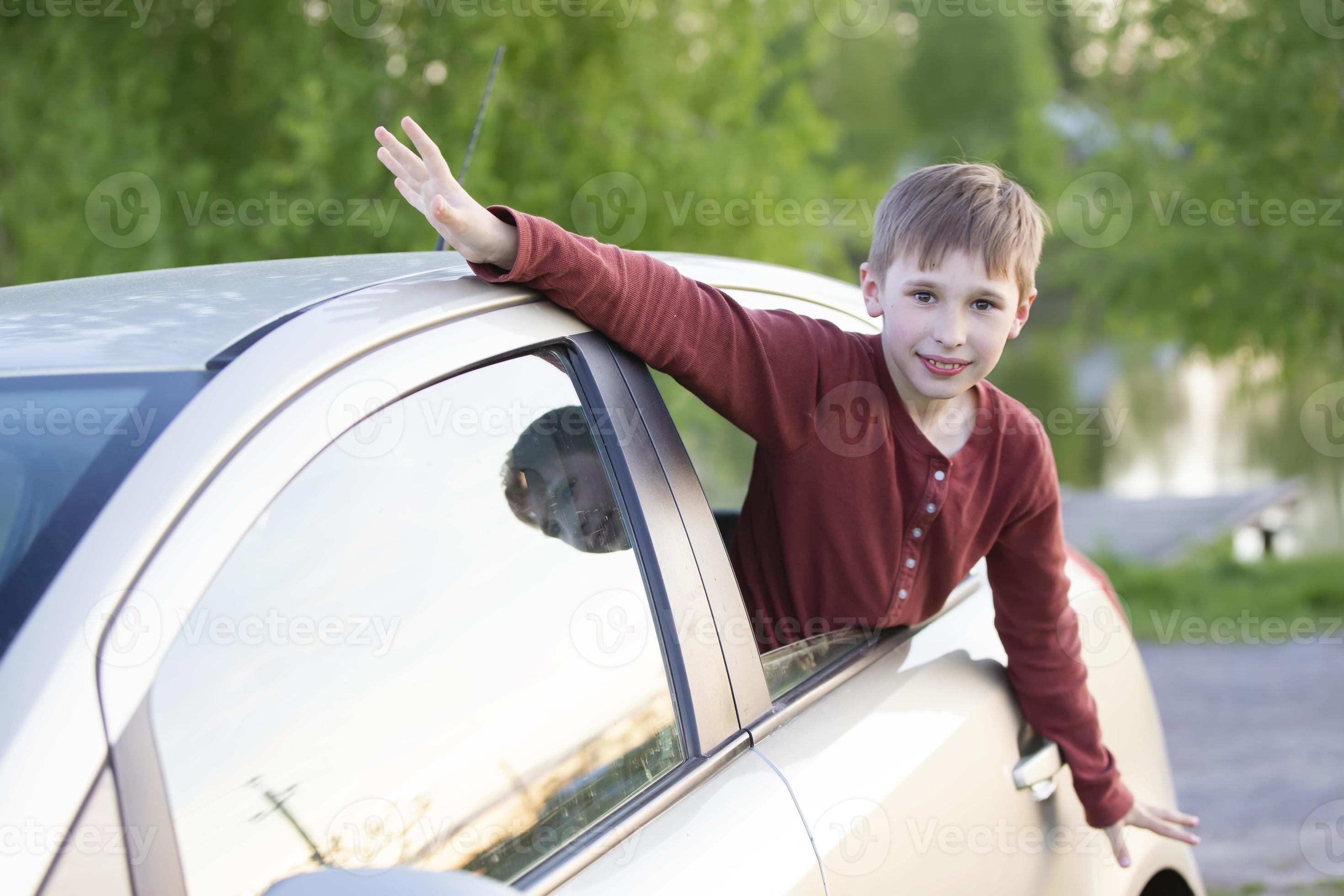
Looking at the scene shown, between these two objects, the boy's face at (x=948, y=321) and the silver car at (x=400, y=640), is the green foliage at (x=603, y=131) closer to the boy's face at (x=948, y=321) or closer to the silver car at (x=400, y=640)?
the boy's face at (x=948, y=321)

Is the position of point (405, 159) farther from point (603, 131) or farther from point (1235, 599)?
point (1235, 599)

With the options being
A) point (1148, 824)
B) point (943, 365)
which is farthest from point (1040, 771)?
point (943, 365)

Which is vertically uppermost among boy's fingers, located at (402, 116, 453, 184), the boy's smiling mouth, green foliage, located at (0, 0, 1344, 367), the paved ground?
green foliage, located at (0, 0, 1344, 367)

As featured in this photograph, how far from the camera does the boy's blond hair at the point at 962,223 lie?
1.87 meters

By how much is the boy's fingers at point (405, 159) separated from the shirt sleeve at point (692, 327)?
0.10m

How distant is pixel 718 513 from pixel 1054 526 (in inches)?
45.0

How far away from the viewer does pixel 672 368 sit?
1657mm

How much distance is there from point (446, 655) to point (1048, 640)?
1.10 metres

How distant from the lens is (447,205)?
4.73 ft

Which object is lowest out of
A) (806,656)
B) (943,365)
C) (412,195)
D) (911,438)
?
(806,656)

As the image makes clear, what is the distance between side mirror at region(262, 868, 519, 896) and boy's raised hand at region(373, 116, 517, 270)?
2.49 ft

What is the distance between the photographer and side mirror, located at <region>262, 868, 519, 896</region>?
0.95 m

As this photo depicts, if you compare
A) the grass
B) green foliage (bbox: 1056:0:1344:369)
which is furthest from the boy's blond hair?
the grass

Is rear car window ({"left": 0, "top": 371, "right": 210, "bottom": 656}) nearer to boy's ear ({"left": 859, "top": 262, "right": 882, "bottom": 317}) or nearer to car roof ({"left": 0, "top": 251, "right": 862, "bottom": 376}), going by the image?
car roof ({"left": 0, "top": 251, "right": 862, "bottom": 376})
